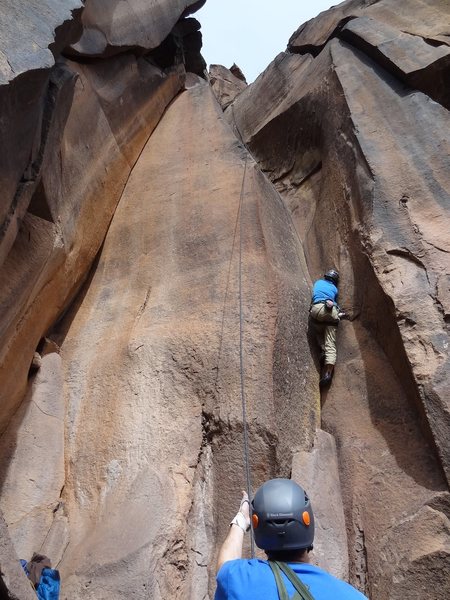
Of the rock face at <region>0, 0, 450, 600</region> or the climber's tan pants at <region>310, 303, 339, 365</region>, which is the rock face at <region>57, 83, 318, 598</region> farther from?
the climber's tan pants at <region>310, 303, 339, 365</region>

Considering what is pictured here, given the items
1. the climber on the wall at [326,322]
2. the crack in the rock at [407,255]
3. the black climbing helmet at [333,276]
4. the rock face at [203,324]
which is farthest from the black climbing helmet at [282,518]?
the black climbing helmet at [333,276]

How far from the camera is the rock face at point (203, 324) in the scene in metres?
4.54

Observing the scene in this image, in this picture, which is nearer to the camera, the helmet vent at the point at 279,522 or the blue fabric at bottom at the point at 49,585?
the helmet vent at the point at 279,522

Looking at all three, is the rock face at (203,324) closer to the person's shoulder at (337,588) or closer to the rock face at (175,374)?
the rock face at (175,374)

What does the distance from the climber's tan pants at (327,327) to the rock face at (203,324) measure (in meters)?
0.12

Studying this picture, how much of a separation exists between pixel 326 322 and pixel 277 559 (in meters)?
3.93

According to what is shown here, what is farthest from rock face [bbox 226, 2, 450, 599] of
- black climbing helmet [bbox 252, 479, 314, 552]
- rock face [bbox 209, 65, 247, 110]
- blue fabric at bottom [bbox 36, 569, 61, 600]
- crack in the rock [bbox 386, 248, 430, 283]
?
rock face [bbox 209, 65, 247, 110]

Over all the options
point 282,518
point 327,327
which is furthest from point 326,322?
point 282,518

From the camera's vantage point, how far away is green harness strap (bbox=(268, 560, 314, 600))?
1898 millimetres

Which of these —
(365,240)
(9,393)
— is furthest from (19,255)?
(365,240)

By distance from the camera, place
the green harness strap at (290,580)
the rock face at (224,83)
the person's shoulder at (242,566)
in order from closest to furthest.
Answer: the green harness strap at (290,580)
the person's shoulder at (242,566)
the rock face at (224,83)

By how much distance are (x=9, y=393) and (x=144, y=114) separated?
510cm

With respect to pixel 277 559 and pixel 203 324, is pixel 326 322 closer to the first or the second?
pixel 203 324

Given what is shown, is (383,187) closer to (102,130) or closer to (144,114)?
(102,130)
